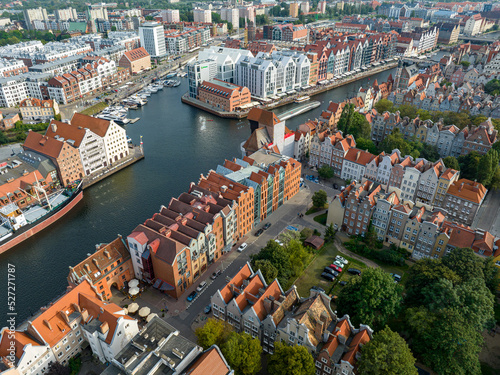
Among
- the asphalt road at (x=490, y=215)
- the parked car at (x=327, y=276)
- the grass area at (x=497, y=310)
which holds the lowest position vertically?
the parked car at (x=327, y=276)

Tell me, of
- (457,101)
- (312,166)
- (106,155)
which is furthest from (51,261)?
(457,101)

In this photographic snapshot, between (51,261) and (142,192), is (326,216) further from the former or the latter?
(51,261)

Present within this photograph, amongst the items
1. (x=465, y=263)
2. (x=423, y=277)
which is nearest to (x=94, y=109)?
(x=423, y=277)

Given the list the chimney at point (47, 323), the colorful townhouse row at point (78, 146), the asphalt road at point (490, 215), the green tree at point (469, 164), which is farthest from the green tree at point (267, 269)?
the green tree at point (469, 164)

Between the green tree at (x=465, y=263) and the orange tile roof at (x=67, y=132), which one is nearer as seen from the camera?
the green tree at (x=465, y=263)

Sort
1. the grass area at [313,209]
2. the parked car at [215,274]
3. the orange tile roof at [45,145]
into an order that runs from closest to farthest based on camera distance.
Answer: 1. the parked car at [215,274]
2. the grass area at [313,209]
3. the orange tile roof at [45,145]

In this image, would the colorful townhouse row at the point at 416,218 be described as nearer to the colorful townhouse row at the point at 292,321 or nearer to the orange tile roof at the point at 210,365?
the colorful townhouse row at the point at 292,321
